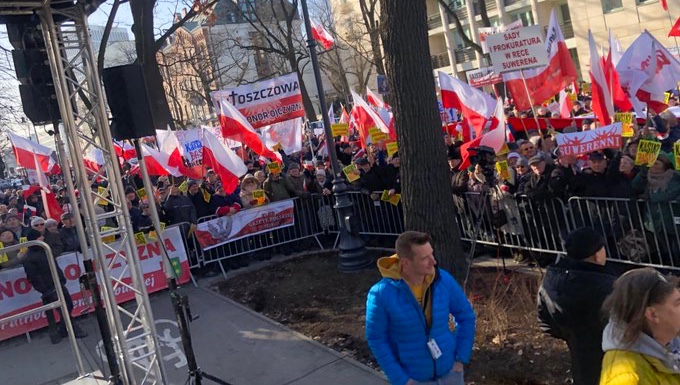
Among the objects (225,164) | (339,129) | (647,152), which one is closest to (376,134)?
(339,129)

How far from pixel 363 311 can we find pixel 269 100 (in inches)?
259

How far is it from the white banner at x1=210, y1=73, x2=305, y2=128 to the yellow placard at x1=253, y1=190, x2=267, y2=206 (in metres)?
2.37

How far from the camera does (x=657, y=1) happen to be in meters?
35.5

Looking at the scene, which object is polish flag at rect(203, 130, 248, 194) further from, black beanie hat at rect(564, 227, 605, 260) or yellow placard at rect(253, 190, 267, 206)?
black beanie hat at rect(564, 227, 605, 260)

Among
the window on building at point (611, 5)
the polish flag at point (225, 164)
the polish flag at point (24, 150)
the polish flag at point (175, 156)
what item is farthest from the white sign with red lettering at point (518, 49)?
the window on building at point (611, 5)

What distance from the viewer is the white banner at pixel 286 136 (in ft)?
50.5

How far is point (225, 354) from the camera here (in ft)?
25.3

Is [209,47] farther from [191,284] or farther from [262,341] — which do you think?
[262,341]

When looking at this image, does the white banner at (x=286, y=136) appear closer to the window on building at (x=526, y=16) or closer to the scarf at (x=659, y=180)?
the scarf at (x=659, y=180)

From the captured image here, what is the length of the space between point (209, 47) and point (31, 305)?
124 feet

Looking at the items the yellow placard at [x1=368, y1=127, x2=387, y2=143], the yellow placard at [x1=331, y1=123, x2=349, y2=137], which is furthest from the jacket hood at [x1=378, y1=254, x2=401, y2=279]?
the yellow placard at [x1=331, y1=123, x2=349, y2=137]

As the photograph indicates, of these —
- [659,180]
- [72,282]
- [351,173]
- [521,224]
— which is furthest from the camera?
[351,173]

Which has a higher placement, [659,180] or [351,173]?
[351,173]

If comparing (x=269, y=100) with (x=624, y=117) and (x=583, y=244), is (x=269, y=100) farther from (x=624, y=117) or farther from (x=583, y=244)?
(x=583, y=244)
